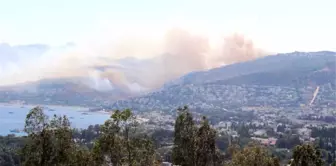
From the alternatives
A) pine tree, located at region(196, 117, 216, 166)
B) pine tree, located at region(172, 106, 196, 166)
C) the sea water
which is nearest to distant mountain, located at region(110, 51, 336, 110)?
the sea water

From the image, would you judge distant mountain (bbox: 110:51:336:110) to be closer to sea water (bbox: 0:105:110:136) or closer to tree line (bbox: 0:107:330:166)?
sea water (bbox: 0:105:110:136)

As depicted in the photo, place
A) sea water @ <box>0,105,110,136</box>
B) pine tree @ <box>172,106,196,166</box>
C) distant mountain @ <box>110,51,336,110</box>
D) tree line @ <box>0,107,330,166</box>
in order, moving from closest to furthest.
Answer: tree line @ <box>0,107,330,166</box> → pine tree @ <box>172,106,196,166</box> → sea water @ <box>0,105,110,136</box> → distant mountain @ <box>110,51,336,110</box>


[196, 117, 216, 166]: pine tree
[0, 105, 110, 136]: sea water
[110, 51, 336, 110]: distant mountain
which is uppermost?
[110, 51, 336, 110]: distant mountain

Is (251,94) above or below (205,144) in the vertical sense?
above

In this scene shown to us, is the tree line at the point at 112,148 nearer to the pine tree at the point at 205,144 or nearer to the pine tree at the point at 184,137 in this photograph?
the pine tree at the point at 205,144

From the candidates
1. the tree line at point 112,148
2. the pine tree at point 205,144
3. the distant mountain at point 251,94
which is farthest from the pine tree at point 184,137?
the distant mountain at point 251,94

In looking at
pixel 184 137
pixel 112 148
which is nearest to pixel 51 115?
pixel 184 137

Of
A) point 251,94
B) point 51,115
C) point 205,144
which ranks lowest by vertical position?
point 205,144

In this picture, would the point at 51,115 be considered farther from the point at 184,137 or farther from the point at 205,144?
the point at 205,144

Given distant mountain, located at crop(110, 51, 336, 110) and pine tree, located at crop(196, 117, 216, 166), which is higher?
distant mountain, located at crop(110, 51, 336, 110)

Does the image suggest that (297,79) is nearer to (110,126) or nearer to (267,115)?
(267,115)

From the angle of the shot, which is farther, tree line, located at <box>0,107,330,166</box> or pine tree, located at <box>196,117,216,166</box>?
pine tree, located at <box>196,117,216,166</box>

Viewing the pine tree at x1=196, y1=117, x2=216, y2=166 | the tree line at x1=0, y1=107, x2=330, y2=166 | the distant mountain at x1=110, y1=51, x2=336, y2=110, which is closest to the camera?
the tree line at x1=0, y1=107, x2=330, y2=166

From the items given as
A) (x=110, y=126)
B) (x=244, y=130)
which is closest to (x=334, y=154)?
(x=244, y=130)
